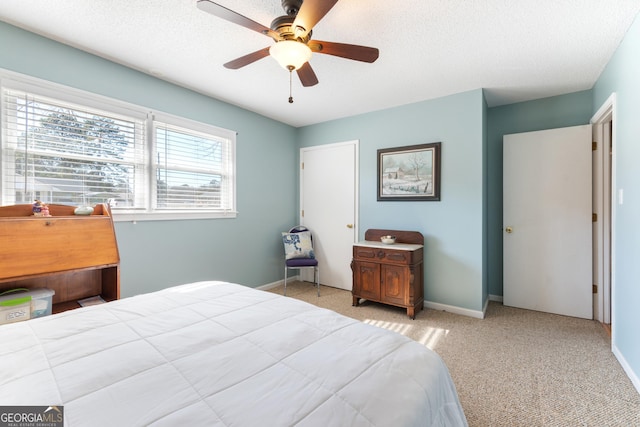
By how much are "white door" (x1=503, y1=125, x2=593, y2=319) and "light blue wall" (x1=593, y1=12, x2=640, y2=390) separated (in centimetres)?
92

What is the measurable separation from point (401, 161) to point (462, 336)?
6.99 ft

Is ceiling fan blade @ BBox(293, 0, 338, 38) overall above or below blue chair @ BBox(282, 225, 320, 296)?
above

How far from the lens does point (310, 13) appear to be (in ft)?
4.94

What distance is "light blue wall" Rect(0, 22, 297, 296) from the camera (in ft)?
7.62

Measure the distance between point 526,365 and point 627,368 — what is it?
0.65 m

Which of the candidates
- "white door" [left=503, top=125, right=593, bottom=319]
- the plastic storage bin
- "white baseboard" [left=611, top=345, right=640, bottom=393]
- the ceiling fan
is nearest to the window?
the plastic storage bin

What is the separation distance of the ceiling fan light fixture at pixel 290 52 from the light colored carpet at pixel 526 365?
7.82 ft

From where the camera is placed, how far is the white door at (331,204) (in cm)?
417

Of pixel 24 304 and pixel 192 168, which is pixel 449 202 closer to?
pixel 192 168

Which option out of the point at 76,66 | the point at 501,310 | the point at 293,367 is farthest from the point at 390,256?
the point at 76,66

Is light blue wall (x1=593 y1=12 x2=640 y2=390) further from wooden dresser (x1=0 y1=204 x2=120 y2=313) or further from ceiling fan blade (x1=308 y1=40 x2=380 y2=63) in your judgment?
wooden dresser (x1=0 y1=204 x2=120 y2=313)

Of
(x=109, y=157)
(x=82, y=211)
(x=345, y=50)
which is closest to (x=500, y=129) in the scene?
(x=345, y=50)

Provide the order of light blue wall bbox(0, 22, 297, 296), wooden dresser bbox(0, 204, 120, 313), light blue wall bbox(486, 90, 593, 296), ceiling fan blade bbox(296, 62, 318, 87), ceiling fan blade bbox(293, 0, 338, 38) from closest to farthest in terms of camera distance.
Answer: ceiling fan blade bbox(293, 0, 338, 38)
wooden dresser bbox(0, 204, 120, 313)
ceiling fan blade bbox(296, 62, 318, 87)
light blue wall bbox(0, 22, 297, 296)
light blue wall bbox(486, 90, 593, 296)

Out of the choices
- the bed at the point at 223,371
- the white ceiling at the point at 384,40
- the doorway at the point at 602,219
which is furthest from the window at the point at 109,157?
the doorway at the point at 602,219
